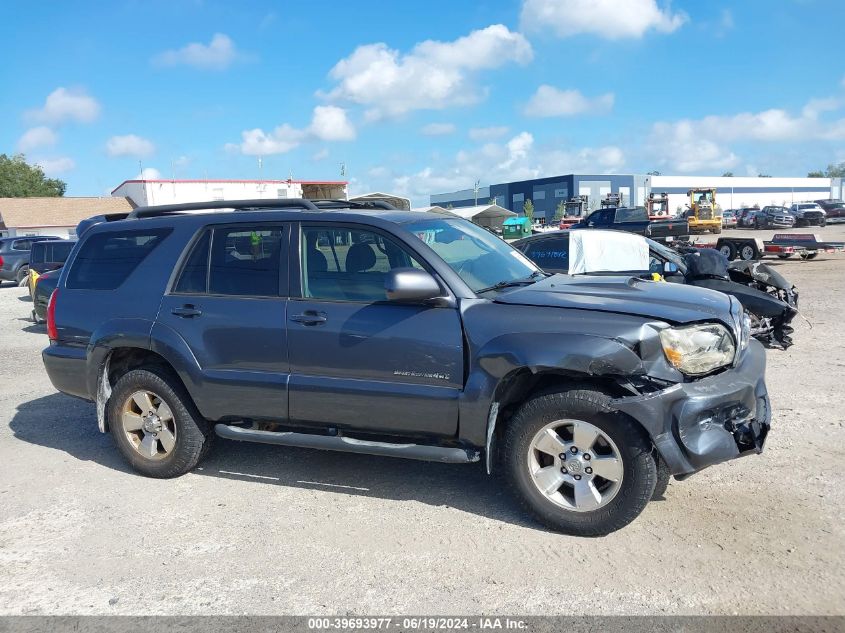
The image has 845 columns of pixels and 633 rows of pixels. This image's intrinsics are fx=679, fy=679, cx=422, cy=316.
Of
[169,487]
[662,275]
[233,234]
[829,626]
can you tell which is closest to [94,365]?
[169,487]

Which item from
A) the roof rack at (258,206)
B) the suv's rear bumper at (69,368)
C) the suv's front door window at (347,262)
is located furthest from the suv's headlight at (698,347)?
the suv's rear bumper at (69,368)

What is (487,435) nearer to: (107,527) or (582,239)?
(107,527)

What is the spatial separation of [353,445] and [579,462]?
139 cm

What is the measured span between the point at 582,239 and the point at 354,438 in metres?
6.65

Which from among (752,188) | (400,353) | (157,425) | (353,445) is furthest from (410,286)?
(752,188)

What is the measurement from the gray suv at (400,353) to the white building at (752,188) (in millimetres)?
108785

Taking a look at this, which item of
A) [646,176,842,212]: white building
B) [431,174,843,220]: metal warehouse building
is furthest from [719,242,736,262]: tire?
[646,176,842,212]: white building

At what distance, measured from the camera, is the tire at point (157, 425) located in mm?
4816

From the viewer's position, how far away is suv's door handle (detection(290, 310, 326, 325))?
4.27m

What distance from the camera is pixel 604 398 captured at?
3652 mm

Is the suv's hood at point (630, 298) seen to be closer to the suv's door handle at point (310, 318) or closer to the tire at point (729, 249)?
the suv's door handle at point (310, 318)

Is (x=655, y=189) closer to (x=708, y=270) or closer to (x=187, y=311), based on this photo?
(x=708, y=270)

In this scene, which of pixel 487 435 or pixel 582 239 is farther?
pixel 582 239

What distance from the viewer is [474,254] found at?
4668 mm
